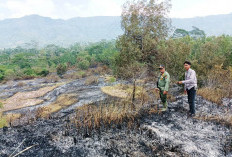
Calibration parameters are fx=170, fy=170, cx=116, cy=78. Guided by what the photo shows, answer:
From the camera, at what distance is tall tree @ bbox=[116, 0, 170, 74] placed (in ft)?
33.5

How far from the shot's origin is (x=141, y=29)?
1027 cm

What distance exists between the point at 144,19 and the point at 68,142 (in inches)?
314

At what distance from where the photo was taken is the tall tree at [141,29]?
1020cm

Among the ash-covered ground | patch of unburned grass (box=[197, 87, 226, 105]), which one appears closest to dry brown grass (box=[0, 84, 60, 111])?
the ash-covered ground

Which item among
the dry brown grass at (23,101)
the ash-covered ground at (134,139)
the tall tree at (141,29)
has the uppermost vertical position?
the tall tree at (141,29)

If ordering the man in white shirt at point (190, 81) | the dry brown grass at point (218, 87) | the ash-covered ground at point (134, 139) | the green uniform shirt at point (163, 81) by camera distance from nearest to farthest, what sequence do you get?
the ash-covered ground at point (134, 139)
the man in white shirt at point (190, 81)
the green uniform shirt at point (163, 81)
the dry brown grass at point (218, 87)

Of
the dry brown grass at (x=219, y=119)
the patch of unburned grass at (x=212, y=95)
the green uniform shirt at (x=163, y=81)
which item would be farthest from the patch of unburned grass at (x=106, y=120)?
the patch of unburned grass at (x=212, y=95)

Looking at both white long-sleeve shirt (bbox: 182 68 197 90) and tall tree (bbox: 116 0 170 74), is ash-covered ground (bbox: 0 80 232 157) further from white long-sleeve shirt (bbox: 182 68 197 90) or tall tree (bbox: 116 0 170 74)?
tall tree (bbox: 116 0 170 74)

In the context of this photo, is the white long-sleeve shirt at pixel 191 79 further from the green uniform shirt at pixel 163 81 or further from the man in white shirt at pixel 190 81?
the green uniform shirt at pixel 163 81

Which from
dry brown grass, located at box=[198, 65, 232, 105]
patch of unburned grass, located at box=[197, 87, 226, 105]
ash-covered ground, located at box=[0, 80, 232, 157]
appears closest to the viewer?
ash-covered ground, located at box=[0, 80, 232, 157]

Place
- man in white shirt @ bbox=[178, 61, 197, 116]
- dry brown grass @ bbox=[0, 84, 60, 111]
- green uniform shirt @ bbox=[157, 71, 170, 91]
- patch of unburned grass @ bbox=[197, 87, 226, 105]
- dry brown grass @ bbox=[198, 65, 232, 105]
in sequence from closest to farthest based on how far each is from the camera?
man in white shirt @ bbox=[178, 61, 197, 116] → green uniform shirt @ bbox=[157, 71, 170, 91] → patch of unburned grass @ bbox=[197, 87, 226, 105] → dry brown grass @ bbox=[198, 65, 232, 105] → dry brown grass @ bbox=[0, 84, 60, 111]

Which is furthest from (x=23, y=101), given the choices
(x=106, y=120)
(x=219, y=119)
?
(x=219, y=119)

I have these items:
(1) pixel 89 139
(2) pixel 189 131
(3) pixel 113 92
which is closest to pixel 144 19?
(2) pixel 189 131

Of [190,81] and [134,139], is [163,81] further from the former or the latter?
[134,139]
